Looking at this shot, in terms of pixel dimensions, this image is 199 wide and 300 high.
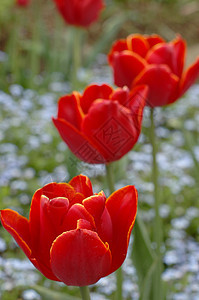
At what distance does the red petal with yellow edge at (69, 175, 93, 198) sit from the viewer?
2.37 feet

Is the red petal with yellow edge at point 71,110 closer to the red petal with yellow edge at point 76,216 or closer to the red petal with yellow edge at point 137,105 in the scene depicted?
the red petal with yellow edge at point 137,105

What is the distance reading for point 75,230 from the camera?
0.63m

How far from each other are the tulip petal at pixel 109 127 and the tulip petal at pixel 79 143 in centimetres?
1

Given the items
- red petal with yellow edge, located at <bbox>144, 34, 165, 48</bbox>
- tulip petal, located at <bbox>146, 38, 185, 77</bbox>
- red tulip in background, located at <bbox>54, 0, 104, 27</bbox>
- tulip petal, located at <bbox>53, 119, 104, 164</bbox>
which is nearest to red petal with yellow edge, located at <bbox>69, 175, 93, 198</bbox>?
tulip petal, located at <bbox>53, 119, 104, 164</bbox>

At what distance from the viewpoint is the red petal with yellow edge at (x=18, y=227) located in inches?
26.2

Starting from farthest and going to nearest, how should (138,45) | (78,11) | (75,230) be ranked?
(78,11) < (138,45) < (75,230)

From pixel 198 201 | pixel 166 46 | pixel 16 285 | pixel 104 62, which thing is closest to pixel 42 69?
pixel 104 62

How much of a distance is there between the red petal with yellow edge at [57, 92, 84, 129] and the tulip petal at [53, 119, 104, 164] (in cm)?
5

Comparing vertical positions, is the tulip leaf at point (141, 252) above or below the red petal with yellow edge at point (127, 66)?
below

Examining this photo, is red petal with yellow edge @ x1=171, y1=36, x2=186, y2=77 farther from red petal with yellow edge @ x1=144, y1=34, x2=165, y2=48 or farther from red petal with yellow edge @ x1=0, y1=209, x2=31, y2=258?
red petal with yellow edge @ x1=0, y1=209, x2=31, y2=258

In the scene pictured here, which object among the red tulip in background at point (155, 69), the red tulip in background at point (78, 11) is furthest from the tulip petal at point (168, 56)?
the red tulip in background at point (78, 11)

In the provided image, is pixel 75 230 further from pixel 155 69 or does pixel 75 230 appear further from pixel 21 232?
pixel 155 69

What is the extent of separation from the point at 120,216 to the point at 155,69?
0.44 meters

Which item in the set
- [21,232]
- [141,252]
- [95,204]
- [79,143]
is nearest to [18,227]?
Result: [21,232]
